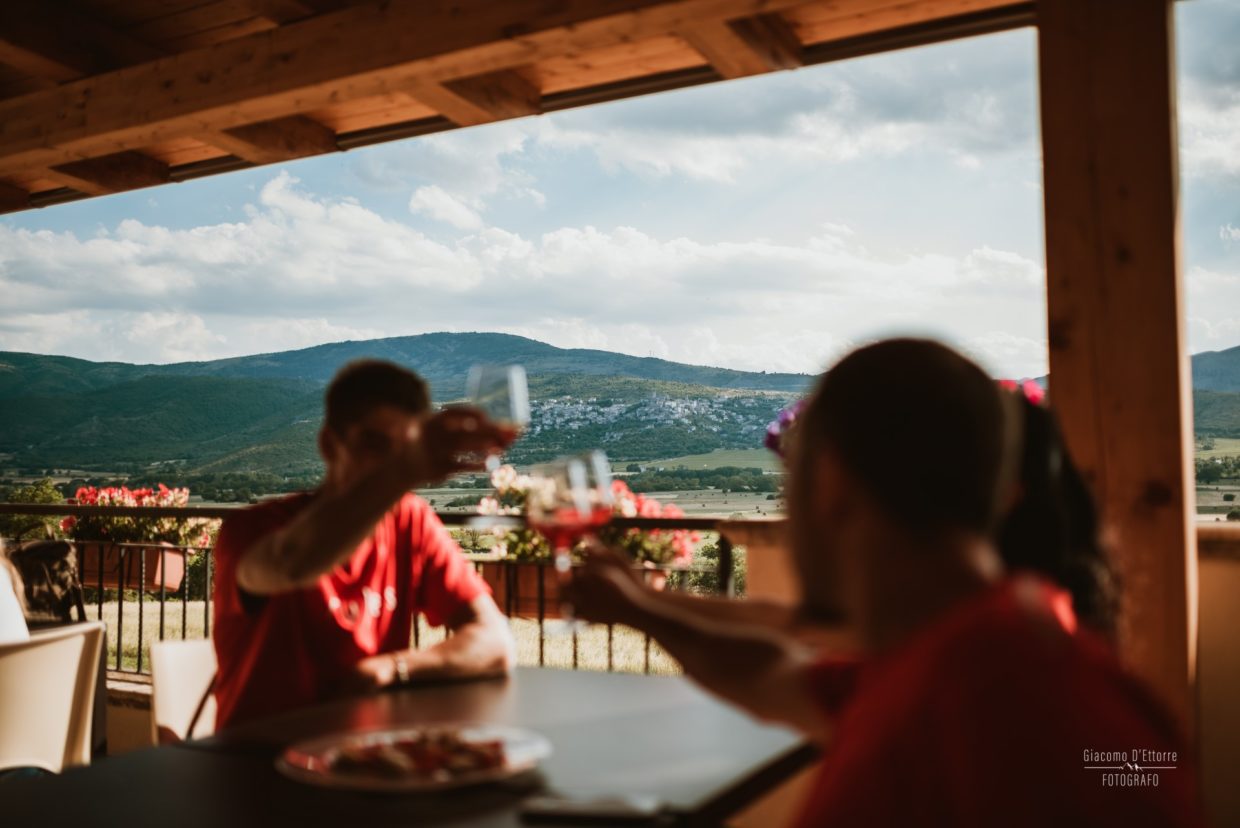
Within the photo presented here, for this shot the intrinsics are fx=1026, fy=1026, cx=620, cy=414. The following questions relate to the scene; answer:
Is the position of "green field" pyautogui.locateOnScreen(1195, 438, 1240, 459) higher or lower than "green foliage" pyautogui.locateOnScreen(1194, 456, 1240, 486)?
higher

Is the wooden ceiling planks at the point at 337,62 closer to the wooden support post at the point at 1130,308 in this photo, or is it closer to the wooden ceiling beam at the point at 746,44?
the wooden ceiling beam at the point at 746,44

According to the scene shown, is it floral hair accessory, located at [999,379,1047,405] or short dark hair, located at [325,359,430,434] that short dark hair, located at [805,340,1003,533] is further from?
floral hair accessory, located at [999,379,1047,405]

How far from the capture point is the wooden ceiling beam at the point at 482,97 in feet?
10.9

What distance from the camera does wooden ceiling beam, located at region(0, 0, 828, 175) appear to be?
2.81 m

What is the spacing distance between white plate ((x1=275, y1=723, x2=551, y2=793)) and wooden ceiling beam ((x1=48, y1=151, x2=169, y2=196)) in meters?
3.72

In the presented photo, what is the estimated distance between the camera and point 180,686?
7.09 feet

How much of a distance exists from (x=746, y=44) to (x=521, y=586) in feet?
7.01

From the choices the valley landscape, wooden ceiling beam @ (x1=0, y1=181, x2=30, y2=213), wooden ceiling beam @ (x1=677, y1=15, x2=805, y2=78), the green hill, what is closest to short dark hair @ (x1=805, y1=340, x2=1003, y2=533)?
wooden ceiling beam @ (x1=677, y1=15, x2=805, y2=78)

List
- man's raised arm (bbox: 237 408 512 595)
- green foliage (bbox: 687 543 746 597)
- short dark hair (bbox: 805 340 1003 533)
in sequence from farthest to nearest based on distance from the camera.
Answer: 1. green foliage (bbox: 687 543 746 597)
2. man's raised arm (bbox: 237 408 512 595)
3. short dark hair (bbox: 805 340 1003 533)

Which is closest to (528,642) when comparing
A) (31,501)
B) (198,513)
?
(31,501)

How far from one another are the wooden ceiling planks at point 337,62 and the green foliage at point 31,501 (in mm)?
2707

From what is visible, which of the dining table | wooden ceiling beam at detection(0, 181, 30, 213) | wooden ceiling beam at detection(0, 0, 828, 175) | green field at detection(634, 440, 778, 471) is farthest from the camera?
green field at detection(634, 440, 778, 471)

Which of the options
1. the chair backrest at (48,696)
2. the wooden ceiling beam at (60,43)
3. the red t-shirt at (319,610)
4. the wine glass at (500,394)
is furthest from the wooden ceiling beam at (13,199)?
the wine glass at (500,394)

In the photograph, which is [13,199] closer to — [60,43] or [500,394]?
[60,43]
